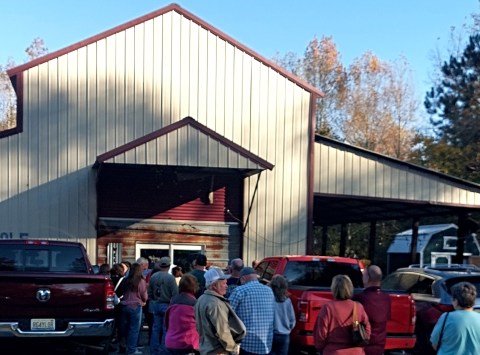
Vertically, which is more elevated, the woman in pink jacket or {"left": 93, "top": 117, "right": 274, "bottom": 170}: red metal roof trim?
{"left": 93, "top": 117, "right": 274, "bottom": 170}: red metal roof trim

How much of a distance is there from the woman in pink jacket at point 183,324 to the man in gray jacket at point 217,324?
2.45 feet

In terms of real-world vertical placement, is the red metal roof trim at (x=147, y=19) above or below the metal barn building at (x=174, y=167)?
above

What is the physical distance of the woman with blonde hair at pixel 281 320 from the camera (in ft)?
28.2

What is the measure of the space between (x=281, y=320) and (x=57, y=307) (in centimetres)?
341

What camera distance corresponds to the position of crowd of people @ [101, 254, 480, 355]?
596cm

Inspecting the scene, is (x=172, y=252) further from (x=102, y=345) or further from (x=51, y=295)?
(x=51, y=295)

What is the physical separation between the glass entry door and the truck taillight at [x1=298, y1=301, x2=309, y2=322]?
28.5 feet

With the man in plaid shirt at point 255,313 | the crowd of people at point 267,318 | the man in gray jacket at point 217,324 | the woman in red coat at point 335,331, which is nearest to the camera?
the crowd of people at point 267,318

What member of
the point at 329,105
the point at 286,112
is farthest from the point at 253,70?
the point at 329,105

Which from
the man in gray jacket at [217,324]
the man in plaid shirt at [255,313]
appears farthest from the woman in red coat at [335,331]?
the man in plaid shirt at [255,313]

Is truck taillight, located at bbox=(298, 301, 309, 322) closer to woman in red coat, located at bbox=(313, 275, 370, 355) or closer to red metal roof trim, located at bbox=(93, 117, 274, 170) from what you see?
woman in red coat, located at bbox=(313, 275, 370, 355)

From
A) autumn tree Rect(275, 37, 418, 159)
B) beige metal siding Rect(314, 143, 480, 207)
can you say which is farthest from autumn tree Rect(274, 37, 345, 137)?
beige metal siding Rect(314, 143, 480, 207)

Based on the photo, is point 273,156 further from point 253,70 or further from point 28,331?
point 28,331

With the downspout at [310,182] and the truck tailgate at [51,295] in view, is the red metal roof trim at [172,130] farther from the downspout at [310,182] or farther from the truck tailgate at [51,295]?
the truck tailgate at [51,295]
